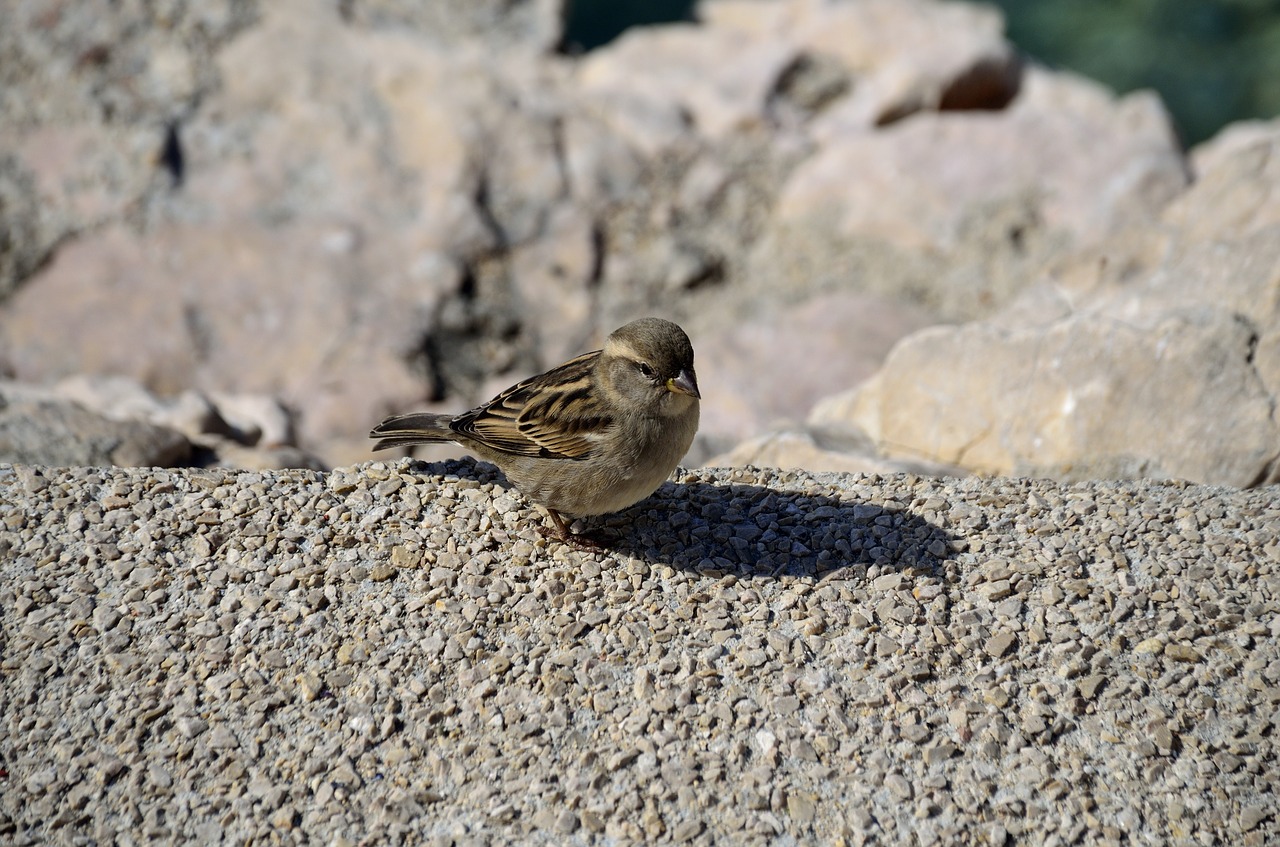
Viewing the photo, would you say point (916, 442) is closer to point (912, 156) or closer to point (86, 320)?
point (912, 156)

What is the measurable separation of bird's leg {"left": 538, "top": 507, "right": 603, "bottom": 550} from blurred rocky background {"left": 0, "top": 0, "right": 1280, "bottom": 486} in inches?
57.0

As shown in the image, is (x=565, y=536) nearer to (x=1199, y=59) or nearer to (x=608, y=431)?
(x=608, y=431)

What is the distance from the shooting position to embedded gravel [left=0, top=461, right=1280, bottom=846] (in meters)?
3.02

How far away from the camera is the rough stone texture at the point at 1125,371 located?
4.45 meters

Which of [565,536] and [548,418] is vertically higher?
[548,418]

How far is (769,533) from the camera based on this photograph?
4.03 m

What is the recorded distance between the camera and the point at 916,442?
4922 mm

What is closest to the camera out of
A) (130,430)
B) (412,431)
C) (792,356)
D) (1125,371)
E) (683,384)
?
(683,384)

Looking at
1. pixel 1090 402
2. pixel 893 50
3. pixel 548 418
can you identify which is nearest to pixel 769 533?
pixel 548 418

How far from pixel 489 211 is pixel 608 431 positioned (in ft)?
11.2

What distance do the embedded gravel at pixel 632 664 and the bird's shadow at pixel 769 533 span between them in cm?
1

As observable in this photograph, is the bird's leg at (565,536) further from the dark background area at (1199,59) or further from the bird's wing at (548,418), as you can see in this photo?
the dark background area at (1199,59)

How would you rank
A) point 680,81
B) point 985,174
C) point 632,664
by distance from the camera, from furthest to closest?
point 680,81 < point 985,174 < point 632,664

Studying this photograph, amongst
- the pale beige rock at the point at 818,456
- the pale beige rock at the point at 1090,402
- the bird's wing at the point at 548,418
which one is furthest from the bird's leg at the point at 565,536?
the pale beige rock at the point at 1090,402
